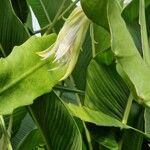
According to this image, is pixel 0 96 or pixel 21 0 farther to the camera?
pixel 21 0

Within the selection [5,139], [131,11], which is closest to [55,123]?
[5,139]

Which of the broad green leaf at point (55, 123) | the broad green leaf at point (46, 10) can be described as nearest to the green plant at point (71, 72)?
the broad green leaf at point (55, 123)

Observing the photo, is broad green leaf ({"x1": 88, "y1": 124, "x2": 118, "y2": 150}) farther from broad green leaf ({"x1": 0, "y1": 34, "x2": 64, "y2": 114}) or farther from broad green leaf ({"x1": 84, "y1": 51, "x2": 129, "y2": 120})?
broad green leaf ({"x1": 0, "y1": 34, "x2": 64, "y2": 114})

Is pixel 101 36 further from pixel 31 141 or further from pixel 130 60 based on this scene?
pixel 130 60

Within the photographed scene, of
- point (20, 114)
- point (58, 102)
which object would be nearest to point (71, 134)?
point (58, 102)

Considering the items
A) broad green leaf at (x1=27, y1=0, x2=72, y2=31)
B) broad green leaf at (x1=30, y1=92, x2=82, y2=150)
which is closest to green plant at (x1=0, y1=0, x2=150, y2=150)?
broad green leaf at (x1=30, y1=92, x2=82, y2=150)

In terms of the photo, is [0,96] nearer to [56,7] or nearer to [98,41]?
[98,41]
